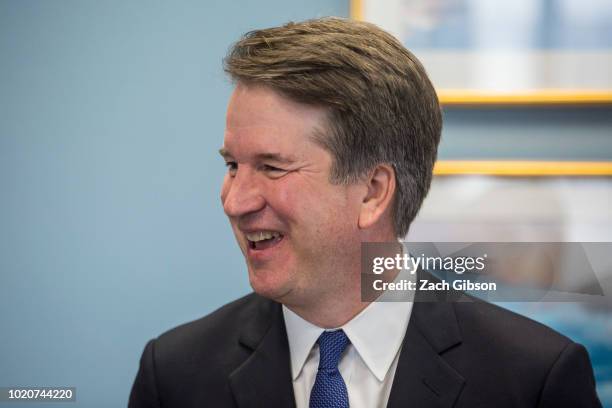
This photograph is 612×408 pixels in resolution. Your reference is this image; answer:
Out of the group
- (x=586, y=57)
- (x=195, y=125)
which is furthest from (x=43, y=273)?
(x=586, y=57)

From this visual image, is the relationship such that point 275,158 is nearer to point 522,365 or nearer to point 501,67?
point 522,365

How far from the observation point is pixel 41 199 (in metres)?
1.79

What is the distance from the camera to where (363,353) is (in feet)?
4.12

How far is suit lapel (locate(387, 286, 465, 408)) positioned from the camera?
1222mm

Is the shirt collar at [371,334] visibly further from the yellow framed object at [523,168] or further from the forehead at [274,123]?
the yellow framed object at [523,168]

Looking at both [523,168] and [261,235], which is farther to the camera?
[523,168]

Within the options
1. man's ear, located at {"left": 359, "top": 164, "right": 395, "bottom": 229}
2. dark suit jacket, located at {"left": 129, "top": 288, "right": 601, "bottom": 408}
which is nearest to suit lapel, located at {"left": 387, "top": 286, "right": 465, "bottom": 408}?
dark suit jacket, located at {"left": 129, "top": 288, "right": 601, "bottom": 408}

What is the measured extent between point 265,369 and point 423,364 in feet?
0.82

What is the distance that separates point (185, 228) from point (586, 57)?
902 mm

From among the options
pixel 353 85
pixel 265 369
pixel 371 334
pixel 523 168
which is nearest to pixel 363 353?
pixel 371 334

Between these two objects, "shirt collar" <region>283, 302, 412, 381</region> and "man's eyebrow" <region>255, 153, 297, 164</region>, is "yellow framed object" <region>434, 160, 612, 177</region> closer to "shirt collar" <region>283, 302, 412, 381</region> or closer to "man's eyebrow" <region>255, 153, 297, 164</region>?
"shirt collar" <region>283, 302, 412, 381</region>

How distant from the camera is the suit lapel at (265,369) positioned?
126cm

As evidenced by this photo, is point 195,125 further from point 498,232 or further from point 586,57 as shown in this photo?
point 586,57

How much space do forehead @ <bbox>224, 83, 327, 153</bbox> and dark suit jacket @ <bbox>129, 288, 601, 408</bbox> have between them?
1.03 feet
